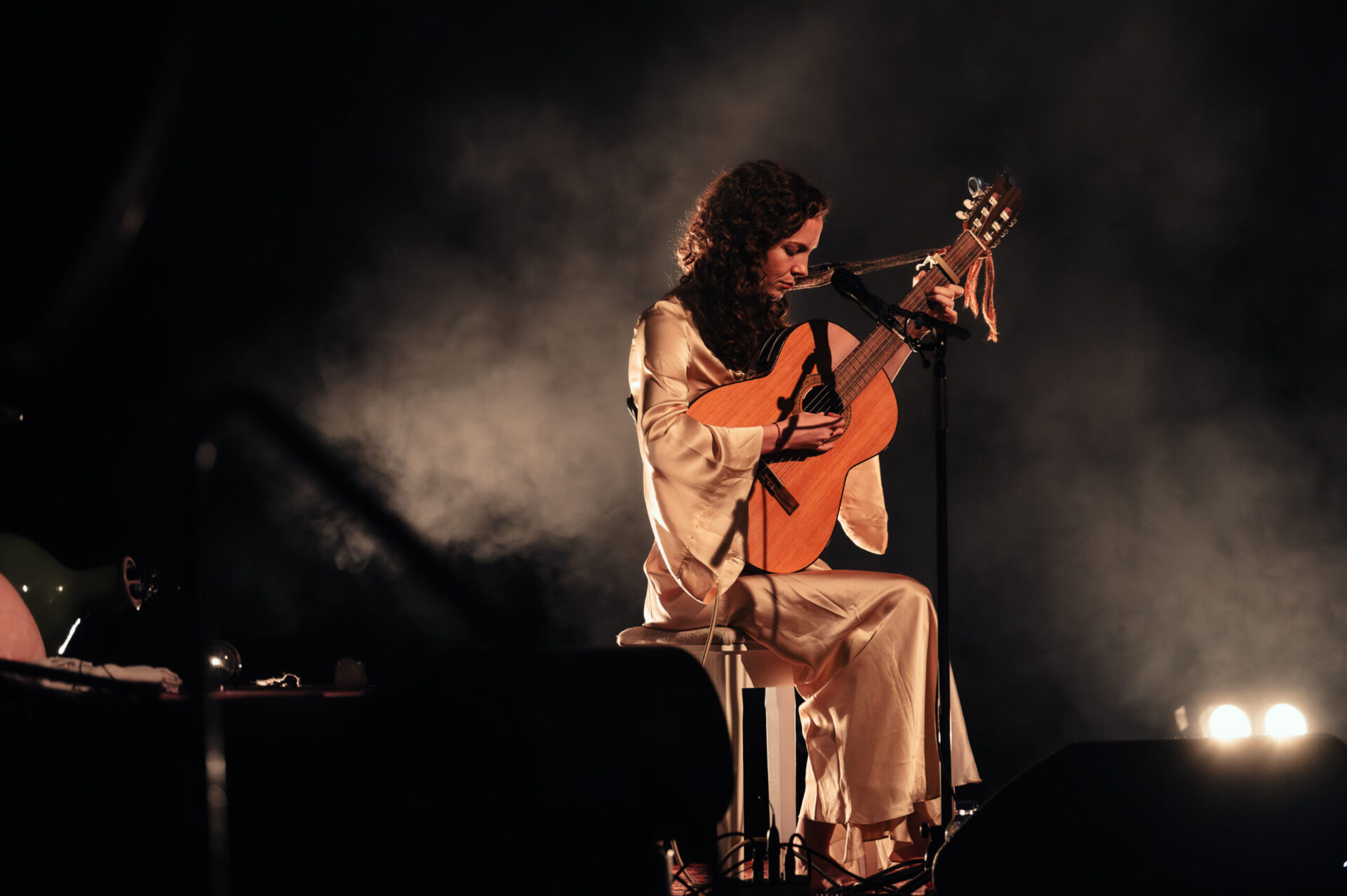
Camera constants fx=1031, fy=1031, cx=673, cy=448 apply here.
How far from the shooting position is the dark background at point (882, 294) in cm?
308

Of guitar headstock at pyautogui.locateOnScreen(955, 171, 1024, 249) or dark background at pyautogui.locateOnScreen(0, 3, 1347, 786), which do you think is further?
dark background at pyautogui.locateOnScreen(0, 3, 1347, 786)

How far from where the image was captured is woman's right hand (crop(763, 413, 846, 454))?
2.12m

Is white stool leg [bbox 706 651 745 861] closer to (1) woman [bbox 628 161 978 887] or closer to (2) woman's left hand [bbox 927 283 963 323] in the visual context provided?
(1) woman [bbox 628 161 978 887]

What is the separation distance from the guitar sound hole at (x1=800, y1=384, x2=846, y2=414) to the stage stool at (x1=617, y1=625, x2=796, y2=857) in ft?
1.71

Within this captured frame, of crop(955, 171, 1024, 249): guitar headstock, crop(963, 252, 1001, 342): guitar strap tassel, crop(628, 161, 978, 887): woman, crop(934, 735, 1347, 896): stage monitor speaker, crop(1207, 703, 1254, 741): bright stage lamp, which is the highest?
crop(955, 171, 1024, 249): guitar headstock

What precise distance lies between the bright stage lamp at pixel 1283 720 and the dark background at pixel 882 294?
0.25m

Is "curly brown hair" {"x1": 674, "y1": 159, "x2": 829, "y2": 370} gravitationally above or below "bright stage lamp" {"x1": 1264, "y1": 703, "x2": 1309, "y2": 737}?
above

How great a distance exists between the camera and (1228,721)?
10.1 ft

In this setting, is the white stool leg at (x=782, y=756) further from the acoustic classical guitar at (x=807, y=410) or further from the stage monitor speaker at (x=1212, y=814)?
the stage monitor speaker at (x=1212, y=814)

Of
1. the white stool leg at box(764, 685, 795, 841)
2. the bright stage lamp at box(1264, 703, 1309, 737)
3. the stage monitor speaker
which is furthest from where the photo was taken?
the bright stage lamp at box(1264, 703, 1309, 737)

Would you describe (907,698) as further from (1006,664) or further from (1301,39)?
(1301,39)

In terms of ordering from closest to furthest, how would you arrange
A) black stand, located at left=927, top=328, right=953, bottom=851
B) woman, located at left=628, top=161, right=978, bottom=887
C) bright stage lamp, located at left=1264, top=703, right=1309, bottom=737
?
black stand, located at left=927, top=328, right=953, bottom=851 < woman, located at left=628, top=161, right=978, bottom=887 < bright stage lamp, located at left=1264, top=703, right=1309, bottom=737

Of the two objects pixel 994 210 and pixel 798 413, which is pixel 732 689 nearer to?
pixel 798 413

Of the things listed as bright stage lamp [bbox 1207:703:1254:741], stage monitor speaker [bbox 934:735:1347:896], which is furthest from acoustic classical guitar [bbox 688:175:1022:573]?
bright stage lamp [bbox 1207:703:1254:741]
